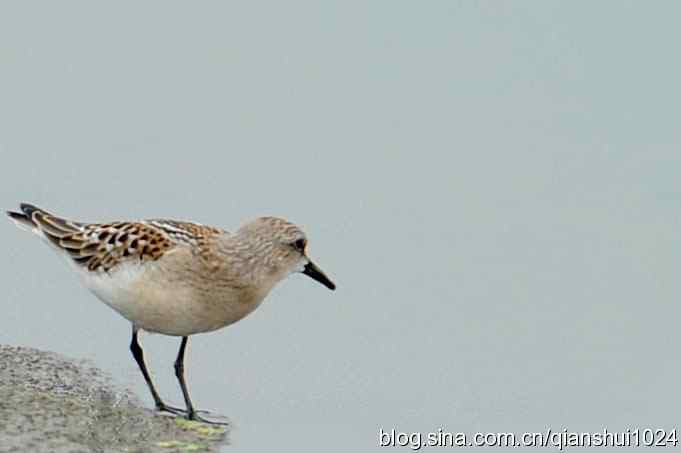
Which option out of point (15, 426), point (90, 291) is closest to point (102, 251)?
point (90, 291)

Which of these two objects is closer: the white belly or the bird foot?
the white belly

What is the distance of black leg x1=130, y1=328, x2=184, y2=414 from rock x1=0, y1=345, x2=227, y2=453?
0.12 meters

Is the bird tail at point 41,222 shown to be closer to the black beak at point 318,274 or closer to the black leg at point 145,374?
the black leg at point 145,374

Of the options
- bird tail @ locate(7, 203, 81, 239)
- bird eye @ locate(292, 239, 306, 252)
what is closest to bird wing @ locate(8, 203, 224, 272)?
bird tail @ locate(7, 203, 81, 239)

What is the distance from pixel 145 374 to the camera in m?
10.0

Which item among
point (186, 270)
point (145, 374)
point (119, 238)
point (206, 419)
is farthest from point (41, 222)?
point (206, 419)

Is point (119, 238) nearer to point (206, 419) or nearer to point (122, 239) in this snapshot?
point (122, 239)

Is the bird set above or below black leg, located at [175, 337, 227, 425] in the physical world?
above

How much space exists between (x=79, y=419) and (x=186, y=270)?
1177 millimetres

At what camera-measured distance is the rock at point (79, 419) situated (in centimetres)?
859

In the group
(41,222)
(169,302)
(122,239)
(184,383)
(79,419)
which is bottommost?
(79,419)

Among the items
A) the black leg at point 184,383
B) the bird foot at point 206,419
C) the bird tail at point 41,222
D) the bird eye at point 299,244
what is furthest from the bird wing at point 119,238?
the bird foot at point 206,419

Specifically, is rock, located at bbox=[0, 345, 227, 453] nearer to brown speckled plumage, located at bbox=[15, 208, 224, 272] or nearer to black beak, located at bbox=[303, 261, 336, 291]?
brown speckled plumage, located at bbox=[15, 208, 224, 272]

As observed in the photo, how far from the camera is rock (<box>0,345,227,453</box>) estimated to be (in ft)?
28.2
